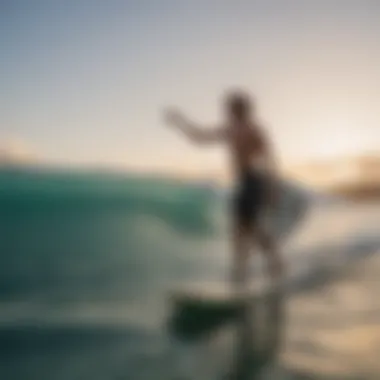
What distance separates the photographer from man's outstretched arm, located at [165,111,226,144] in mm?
1401

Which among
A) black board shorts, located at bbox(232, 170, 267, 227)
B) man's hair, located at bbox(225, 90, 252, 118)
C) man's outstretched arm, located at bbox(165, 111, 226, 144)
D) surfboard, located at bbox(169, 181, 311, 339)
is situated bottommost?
surfboard, located at bbox(169, 181, 311, 339)

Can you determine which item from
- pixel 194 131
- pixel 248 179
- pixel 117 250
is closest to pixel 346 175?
pixel 248 179

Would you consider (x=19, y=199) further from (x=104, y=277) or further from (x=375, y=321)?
(x=375, y=321)

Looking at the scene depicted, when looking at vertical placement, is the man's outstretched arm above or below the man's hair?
below

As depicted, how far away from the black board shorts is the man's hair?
11cm

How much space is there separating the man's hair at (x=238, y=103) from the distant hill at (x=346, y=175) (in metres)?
0.14

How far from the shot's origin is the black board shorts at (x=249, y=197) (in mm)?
1392

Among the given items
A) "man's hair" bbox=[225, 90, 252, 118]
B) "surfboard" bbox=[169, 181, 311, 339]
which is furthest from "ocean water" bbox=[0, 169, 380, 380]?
"man's hair" bbox=[225, 90, 252, 118]

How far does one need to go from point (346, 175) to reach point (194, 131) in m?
0.31

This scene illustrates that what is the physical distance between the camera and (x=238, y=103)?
4.61 ft

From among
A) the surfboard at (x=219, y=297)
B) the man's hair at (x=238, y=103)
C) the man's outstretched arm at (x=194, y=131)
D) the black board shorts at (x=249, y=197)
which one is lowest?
the surfboard at (x=219, y=297)

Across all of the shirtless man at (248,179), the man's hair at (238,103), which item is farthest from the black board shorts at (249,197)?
the man's hair at (238,103)

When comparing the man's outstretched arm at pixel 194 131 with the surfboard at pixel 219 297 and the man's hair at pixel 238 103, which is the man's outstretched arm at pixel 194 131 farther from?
the surfboard at pixel 219 297

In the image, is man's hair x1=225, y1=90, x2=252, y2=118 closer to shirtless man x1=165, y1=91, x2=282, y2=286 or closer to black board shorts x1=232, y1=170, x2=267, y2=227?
shirtless man x1=165, y1=91, x2=282, y2=286
